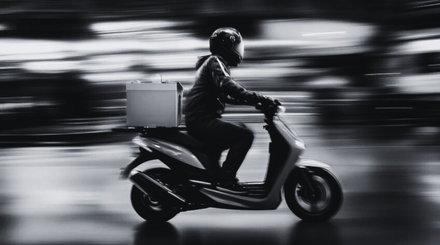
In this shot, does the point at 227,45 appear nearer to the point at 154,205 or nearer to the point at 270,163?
the point at 270,163

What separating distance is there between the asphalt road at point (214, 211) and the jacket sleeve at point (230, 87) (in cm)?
104

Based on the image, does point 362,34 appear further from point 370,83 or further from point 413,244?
point 413,244

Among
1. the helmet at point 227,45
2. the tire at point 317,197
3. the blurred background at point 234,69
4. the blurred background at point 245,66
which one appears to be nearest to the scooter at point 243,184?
the tire at point 317,197

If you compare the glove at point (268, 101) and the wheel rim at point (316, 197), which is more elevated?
the glove at point (268, 101)

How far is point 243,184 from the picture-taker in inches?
168

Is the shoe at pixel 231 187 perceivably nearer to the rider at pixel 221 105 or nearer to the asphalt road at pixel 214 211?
the rider at pixel 221 105

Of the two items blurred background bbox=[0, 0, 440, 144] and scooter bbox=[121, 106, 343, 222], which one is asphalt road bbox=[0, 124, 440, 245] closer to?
scooter bbox=[121, 106, 343, 222]

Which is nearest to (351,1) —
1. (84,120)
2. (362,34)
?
(362,34)

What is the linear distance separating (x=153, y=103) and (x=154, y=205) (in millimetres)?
909

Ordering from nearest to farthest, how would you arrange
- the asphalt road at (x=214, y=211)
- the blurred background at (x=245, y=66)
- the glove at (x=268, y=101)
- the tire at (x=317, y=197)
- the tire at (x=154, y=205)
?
the asphalt road at (x=214, y=211), the glove at (x=268, y=101), the tire at (x=317, y=197), the tire at (x=154, y=205), the blurred background at (x=245, y=66)

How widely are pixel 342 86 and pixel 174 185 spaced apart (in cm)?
868

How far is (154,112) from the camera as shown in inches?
161

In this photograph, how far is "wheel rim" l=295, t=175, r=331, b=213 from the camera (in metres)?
4.18

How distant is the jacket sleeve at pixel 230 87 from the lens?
407 cm
